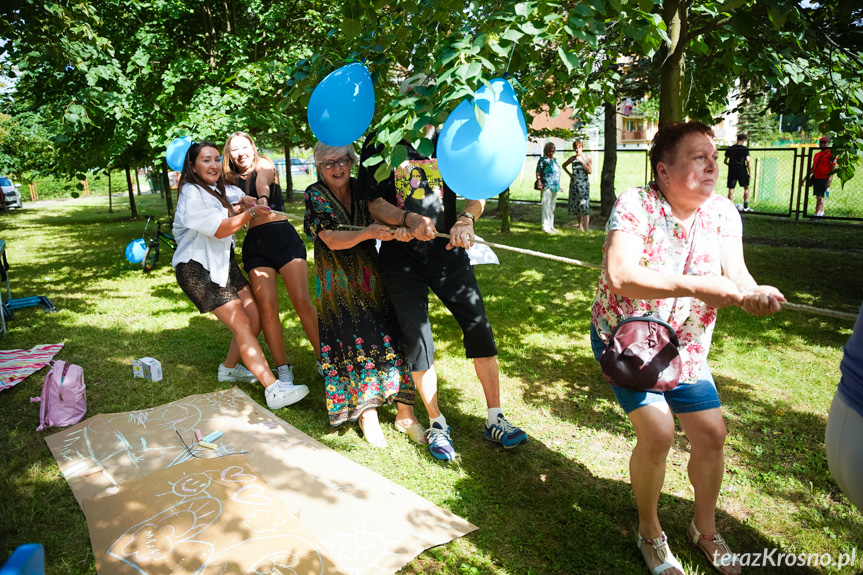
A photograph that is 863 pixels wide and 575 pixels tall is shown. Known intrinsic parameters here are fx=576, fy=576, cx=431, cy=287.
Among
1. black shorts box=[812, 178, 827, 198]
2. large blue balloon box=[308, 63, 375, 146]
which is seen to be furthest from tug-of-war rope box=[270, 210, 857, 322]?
black shorts box=[812, 178, 827, 198]

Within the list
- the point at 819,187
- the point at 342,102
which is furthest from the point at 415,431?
the point at 819,187

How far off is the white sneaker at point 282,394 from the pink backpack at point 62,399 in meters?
1.20

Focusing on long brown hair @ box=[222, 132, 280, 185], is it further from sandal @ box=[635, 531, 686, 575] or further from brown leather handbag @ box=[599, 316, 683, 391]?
sandal @ box=[635, 531, 686, 575]

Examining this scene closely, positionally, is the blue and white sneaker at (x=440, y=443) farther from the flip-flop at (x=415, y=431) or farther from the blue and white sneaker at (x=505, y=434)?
the blue and white sneaker at (x=505, y=434)

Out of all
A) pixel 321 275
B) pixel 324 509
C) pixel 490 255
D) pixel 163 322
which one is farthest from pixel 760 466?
pixel 163 322

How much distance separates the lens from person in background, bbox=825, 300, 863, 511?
148 centimetres

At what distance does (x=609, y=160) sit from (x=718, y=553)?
11.0m

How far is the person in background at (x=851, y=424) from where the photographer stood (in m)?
1.48

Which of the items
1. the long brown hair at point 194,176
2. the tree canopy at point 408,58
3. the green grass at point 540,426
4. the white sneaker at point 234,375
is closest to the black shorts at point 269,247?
the long brown hair at point 194,176

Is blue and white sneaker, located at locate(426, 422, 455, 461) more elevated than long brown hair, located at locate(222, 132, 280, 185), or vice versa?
long brown hair, located at locate(222, 132, 280, 185)

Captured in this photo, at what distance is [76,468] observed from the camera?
3164mm

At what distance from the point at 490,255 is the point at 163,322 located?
3.90m

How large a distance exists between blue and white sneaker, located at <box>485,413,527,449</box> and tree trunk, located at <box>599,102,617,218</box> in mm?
9408

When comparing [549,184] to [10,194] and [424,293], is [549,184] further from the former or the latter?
[10,194]
